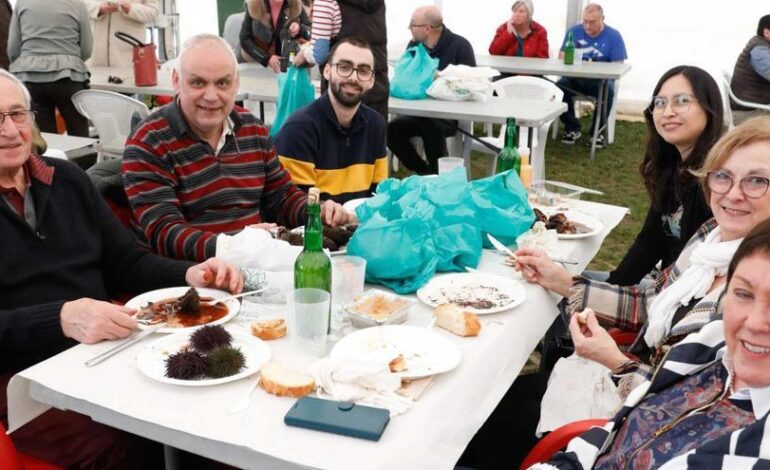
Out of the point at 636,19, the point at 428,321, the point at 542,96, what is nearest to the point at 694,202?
the point at 428,321

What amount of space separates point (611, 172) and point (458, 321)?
17.3ft

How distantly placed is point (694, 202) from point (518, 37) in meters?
5.80

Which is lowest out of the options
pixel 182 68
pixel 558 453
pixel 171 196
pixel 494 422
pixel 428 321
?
pixel 494 422

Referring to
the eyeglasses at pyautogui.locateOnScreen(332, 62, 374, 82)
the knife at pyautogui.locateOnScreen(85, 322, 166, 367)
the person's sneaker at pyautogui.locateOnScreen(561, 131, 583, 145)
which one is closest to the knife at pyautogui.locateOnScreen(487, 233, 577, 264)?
the knife at pyautogui.locateOnScreen(85, 322, 166, 367)

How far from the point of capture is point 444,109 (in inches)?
198

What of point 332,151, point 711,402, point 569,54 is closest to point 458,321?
point 711,402

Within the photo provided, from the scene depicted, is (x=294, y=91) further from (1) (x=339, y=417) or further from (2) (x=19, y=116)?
(1) (x=339, y=417)

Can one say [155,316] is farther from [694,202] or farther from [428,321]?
Answer: [694,202]

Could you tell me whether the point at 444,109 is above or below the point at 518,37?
below

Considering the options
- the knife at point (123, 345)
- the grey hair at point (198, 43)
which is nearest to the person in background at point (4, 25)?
the grey hair at point (198, 43)

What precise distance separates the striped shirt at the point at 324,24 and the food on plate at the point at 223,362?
3.05m

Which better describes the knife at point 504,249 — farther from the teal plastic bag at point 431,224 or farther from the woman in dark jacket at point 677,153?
the woman in dark jacket at point 677,153

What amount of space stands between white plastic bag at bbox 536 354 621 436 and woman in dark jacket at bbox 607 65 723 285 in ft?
2.33

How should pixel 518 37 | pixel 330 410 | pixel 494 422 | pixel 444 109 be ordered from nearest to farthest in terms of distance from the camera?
pixel 330 410 < pixel 494 422 < pixel 444 109 < pixel 518 37
